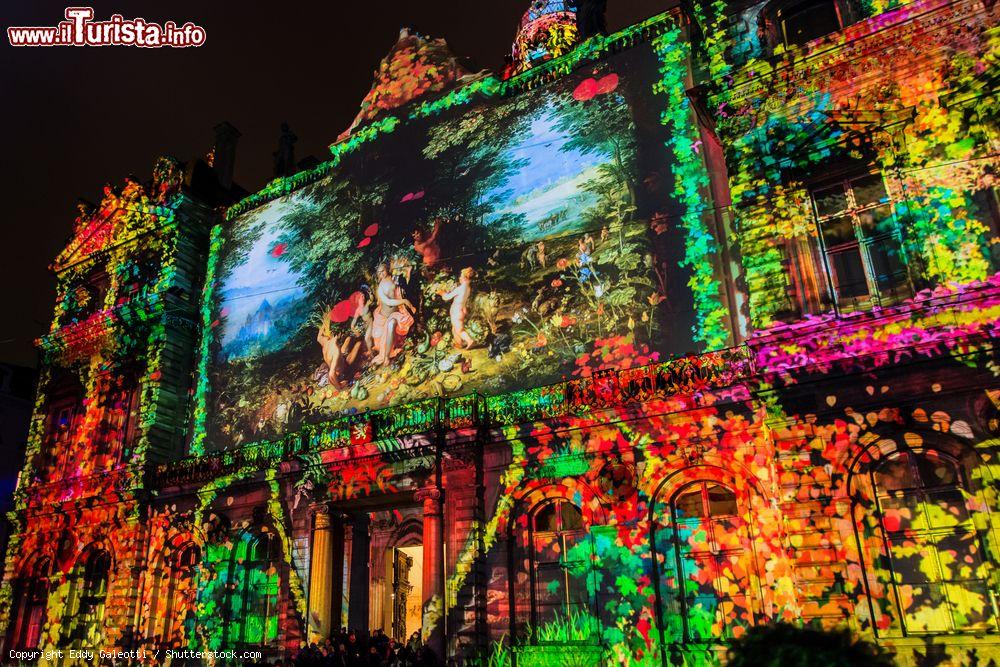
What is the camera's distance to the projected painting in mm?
16172

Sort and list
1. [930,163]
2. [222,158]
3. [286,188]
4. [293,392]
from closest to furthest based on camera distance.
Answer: [930,163]
[293,392]
[286,188]
[222,158]

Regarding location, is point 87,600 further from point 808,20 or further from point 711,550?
point 808,20

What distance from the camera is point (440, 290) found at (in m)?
18.8

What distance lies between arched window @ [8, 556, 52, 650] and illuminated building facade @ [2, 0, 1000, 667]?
0.33 feet

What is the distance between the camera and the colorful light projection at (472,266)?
52.4ft

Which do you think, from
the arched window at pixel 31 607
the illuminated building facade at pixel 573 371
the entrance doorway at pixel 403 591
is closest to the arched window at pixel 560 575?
the illuminated building facade at pixel 573 371

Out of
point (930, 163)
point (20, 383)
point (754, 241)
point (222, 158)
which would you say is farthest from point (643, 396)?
point (20, 383)

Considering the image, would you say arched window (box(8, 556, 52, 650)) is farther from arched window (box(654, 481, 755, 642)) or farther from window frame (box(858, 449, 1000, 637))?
window frame (box(858, 449, 1000, 637))

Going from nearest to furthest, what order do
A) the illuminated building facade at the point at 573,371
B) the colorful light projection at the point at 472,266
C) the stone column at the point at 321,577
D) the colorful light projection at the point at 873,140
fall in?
the illuminated building facade at the point at 573,371 < the colorful light projection at the point at 873,140 < the colorful light projection at the point at 472,266 < the stone column at the point at 321,577

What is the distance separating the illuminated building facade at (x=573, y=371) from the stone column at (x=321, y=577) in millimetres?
83

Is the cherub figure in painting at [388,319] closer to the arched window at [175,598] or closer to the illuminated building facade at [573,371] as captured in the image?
the illuminated building facade at [573,371]

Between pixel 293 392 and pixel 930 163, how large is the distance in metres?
16.3

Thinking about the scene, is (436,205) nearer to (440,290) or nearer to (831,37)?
(440,290)

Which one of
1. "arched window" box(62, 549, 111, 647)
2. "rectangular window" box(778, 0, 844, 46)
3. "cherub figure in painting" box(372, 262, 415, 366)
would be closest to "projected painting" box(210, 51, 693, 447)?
"cherub figure in painting" box(372, 262, 415, 366)
